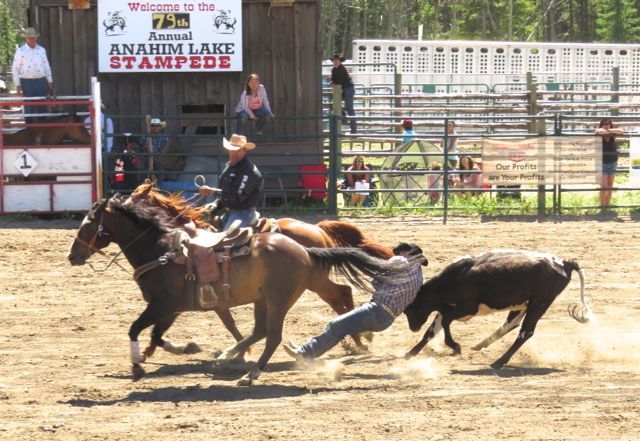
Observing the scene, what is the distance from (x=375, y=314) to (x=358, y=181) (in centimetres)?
945

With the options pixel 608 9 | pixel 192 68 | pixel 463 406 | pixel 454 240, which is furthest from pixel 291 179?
pixel 608 9

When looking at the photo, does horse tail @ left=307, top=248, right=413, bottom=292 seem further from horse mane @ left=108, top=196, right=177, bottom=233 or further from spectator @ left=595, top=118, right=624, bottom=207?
spectator @ left=595, top=118, right=624, bottom=207

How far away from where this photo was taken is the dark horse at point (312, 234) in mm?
8930

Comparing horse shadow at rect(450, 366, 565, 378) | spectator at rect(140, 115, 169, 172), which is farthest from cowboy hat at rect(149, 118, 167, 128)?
horse shadow at rect(450, 366, 565, 378)

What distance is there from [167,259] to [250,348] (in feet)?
3.84

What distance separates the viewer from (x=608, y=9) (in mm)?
52062

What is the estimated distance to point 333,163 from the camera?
1717cm

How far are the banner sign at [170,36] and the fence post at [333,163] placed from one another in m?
2.07

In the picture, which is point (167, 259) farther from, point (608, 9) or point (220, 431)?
point (608, 9)

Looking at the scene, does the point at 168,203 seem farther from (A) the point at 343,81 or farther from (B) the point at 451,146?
(A) the point at 343,81

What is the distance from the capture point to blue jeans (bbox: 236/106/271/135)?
1720cm

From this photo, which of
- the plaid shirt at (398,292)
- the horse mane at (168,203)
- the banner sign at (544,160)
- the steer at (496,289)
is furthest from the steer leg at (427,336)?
the banner sign at (544,160)

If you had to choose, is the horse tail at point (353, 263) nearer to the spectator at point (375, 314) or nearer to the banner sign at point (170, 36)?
the spectator at point (375, 314)

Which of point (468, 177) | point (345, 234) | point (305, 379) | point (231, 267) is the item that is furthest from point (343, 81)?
point (305, 379)
